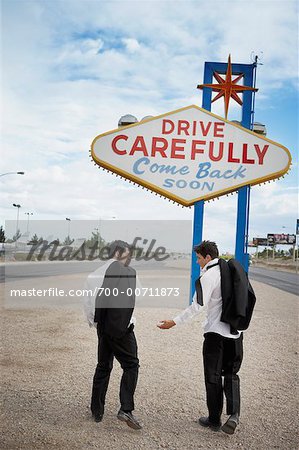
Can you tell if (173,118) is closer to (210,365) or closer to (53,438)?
(210,365)

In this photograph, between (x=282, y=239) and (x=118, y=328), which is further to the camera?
(x=282, y=239)

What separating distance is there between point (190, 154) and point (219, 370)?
5984mm

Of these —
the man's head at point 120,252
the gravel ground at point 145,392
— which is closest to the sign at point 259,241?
the gravel ground at point 145,392

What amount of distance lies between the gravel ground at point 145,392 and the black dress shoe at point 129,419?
0.06 m

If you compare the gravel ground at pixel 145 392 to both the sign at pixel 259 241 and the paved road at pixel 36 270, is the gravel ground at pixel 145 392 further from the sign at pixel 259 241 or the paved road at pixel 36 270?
the sign at pixel 259 241

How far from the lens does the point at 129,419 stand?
460 centimetres

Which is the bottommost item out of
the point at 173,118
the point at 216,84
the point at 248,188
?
the point at 248,188

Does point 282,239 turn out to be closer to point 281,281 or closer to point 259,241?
point 259,241

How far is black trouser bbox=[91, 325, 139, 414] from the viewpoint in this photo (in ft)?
15.2

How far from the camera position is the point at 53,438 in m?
4.27

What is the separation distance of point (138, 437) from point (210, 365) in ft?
3.13

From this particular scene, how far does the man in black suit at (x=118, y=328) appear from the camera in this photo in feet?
15.1

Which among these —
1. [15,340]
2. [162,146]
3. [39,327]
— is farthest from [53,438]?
[162,146]

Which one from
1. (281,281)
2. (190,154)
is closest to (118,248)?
(190,154)
